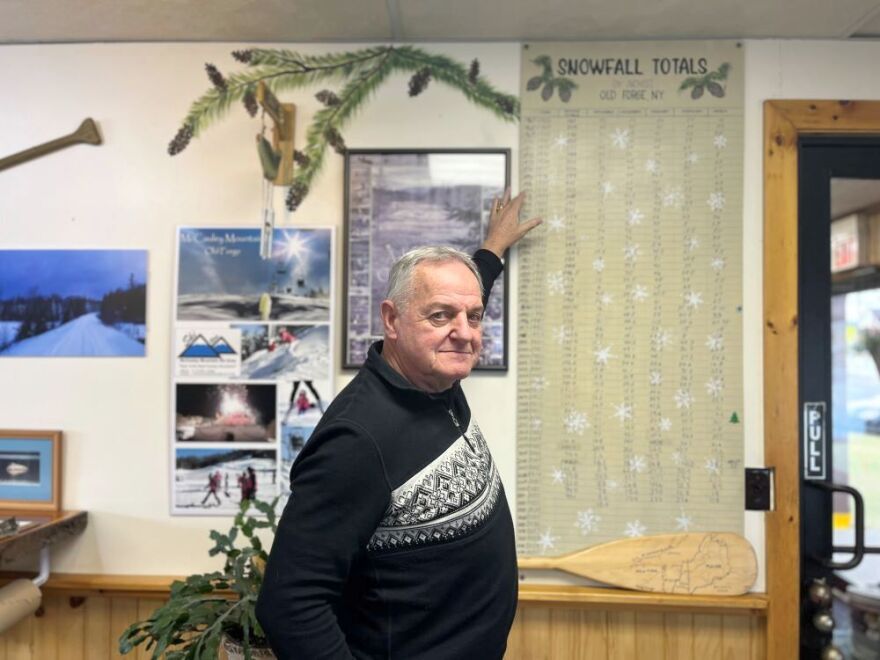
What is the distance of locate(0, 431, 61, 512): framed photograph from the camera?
195 centimetres

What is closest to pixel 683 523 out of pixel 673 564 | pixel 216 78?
pixel 673 564

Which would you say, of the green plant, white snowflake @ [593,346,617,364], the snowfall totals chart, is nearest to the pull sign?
the snowfall totals chart

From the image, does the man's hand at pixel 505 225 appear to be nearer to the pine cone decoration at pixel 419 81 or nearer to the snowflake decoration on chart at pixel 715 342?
the pine cone decoration at pixel 419 81

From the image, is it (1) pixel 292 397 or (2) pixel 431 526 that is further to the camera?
(1) pixel 292 397

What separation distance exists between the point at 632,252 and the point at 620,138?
336mm

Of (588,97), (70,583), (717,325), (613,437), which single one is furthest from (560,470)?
(70,583)

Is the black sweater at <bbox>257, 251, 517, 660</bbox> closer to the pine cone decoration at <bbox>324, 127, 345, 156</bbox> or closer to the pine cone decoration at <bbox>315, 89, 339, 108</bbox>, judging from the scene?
the pine cone decoration at <bbox>324, 127, 345, 156</bbox>

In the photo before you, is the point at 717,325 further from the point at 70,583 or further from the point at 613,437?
the point at 70,583

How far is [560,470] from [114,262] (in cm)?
145

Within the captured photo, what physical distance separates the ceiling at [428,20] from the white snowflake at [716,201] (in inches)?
18.3

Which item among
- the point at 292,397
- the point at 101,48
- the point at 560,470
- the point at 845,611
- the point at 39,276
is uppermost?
the point at 101,48

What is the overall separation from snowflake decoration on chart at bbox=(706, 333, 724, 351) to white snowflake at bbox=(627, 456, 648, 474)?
0.37 meters

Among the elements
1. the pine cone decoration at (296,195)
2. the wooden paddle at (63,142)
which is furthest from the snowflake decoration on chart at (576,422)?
the wooden paddle at (63,142)

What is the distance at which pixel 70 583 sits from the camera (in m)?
1.89
